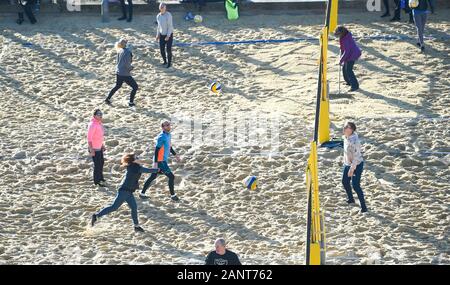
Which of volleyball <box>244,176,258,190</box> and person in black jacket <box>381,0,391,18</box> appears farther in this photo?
person in black jacket <box>381,0,391,18</box>

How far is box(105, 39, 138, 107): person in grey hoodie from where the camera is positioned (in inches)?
766

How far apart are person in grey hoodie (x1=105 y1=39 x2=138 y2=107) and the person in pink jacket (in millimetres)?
2755

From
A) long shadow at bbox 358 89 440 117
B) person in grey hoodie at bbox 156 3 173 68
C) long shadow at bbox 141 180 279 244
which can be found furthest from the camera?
person in grey hoodie at bbox 156 3 173 68

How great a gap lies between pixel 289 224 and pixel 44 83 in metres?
7.13

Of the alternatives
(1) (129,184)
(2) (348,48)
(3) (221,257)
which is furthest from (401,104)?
(3) (221,257)

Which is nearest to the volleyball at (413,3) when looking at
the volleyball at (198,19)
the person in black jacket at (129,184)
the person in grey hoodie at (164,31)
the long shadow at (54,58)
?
the person in grey hoodie at (164,31)

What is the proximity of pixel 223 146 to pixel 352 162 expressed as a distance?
310 cm

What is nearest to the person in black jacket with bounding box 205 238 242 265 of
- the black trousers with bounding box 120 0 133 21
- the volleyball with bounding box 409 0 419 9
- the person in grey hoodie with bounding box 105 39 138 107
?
the person in grey hoodie with bounding box 105 39 138 107

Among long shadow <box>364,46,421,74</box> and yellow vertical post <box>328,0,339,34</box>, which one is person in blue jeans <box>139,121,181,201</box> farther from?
long shadow <box>364,46,421,74</box>

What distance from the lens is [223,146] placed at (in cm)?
1823

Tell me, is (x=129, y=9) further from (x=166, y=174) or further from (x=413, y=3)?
(x=166, y=174)
